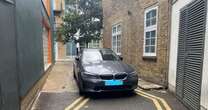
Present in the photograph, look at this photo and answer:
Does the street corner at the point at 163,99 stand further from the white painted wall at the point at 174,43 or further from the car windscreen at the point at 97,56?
the car windscreen at the point at 97,56

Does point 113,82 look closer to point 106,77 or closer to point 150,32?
point 106,77

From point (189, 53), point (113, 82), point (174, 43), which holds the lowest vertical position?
point (113, 82)

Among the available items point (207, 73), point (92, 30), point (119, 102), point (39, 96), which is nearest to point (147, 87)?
point (119, 102)

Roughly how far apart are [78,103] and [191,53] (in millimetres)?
3120

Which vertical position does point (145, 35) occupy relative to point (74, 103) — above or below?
above

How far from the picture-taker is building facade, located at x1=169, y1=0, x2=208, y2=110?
12.6ft

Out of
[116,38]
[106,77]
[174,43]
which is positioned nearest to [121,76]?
[106,77]

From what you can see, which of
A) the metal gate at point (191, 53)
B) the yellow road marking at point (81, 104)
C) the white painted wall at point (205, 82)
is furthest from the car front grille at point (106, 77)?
the white painted wall at point (205, 82)

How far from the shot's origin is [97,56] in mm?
6805

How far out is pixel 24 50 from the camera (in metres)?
4.14

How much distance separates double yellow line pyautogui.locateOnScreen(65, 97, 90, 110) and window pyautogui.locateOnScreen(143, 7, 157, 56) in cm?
337

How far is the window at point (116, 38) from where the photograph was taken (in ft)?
37.9

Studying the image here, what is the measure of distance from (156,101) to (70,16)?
1375 cm

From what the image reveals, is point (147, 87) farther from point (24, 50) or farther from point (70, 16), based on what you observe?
point (70, 16)
